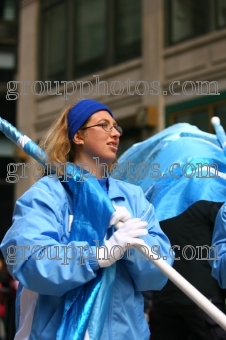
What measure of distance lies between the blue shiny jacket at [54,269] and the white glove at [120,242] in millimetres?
43

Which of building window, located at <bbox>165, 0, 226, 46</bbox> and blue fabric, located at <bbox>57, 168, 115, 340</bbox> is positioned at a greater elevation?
building window, located at <bbox>165, 0, 226, 46</bbox>

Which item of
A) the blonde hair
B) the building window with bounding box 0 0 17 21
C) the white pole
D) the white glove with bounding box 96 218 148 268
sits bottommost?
the white pole

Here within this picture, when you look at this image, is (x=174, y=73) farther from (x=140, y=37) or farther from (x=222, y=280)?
(x=222, y=280)

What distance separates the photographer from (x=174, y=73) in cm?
1252

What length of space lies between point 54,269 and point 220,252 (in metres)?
1.04

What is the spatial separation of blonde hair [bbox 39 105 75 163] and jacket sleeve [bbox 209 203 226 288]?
2.74ft

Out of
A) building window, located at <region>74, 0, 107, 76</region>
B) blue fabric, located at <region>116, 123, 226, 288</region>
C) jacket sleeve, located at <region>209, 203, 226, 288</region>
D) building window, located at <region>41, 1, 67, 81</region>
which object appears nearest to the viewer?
jacket sleeve, located at <region>209, 203, 226, 288</region>

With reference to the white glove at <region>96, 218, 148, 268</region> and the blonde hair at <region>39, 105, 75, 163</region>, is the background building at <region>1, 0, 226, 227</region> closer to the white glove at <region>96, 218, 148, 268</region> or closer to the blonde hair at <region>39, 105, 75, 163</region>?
the blonde hair at <region>39, 105, 75, 163</region>

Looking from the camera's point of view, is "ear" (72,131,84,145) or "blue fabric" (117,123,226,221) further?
"blue fabric" (117,123,226,221)

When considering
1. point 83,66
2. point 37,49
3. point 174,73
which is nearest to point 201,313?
point 174,73

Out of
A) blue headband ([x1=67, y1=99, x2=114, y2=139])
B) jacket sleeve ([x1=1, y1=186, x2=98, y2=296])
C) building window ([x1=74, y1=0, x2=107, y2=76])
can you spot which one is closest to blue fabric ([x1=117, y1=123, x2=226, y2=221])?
Result: blue headband ([x1=67, y1=99, x2=114, y2=139])

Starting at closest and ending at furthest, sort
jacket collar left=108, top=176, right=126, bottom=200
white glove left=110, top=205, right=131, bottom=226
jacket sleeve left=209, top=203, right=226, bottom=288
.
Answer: white glove left=110, top=205, right=131, bottom=226 → jacket collar left=108, top=176, right=126, bottom=200 → jacket sleeve left=209, top=203, right=226, bottom=288

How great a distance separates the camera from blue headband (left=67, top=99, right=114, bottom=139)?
3.39m

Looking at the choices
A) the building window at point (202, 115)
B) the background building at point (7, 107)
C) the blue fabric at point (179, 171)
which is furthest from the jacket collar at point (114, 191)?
the background building at point (7, 107)
